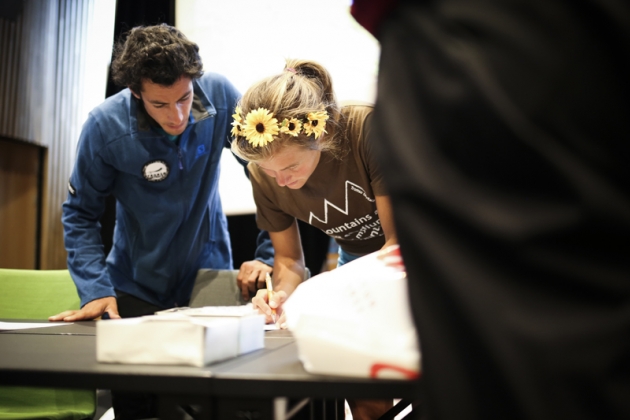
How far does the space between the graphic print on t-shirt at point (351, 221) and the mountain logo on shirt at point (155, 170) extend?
2.08 feet

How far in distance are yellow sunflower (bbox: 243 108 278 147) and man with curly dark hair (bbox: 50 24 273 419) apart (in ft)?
1.79

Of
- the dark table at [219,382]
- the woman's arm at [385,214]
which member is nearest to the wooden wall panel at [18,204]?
the woman's arm at [385,214]

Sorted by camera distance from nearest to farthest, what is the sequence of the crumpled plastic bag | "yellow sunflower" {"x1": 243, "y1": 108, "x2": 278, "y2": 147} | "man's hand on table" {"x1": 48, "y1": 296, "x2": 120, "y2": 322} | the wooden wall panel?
the crumpled plastic bag < "yellow sunflower" {"x1": 243, "y1": 108, "x2": 278, "y2": 147} < "man's hand on table" {"x1": 48, "y1": 296, "x2": 120, "y2": 322} < the wooden wall panel

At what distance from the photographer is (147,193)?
2137 millimetres

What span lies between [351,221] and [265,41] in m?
2.32

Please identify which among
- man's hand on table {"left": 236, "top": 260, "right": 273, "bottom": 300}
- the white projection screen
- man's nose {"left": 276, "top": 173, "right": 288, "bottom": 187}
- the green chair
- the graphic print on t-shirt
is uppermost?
the white projection screen

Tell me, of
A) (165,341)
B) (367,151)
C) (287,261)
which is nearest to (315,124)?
(367,151)

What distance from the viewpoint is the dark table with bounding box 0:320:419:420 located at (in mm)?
662

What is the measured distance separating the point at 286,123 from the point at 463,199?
1104mm

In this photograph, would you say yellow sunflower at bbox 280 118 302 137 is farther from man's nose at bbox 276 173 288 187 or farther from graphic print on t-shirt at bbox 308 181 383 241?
graphic print on t-shirt at bbox 308 181 383 241

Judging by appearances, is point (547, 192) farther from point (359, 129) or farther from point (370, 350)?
point (359, 129)

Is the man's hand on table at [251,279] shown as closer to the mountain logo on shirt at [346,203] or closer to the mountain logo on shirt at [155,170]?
the mountain logo on shirt at [346,203]

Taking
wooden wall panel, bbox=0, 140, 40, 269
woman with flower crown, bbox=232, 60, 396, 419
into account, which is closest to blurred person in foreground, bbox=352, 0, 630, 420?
woman with flower crown, bbox=232, 60, 396, 419

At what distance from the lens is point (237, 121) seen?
5.15 feet
